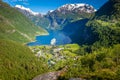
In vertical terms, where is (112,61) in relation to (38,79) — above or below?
above

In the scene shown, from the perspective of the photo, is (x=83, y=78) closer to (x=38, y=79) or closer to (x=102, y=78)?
(x=102, y=78)

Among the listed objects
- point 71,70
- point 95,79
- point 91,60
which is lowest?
point 95,79

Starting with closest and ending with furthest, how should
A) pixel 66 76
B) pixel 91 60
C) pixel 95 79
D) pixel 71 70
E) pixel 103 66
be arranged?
pixel 95 79, pixel 66 76, pixel 71 70, pixel 103 66, pixel 91 60

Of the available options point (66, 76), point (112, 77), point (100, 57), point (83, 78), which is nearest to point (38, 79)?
point (66, 76)

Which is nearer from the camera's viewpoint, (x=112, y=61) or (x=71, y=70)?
(x=71, y=70)

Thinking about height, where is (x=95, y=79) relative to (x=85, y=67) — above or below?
below

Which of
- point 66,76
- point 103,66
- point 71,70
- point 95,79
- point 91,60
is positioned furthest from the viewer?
point 91,60

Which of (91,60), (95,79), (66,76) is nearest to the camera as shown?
(95,79)

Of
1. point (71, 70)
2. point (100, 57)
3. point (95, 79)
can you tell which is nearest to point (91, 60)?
point (100, 57)

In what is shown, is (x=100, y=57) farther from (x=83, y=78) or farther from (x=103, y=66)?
(x=83, y=78)
